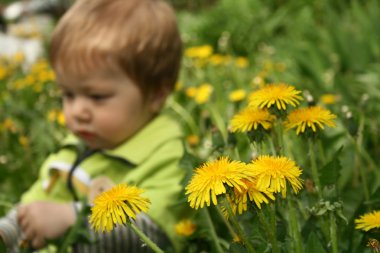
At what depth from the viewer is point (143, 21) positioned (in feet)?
5.74

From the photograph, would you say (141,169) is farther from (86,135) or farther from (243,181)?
(243,181)

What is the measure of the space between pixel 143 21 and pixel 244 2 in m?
3.03

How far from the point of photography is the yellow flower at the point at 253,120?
0.93 metres

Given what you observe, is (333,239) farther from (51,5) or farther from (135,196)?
(51,5)

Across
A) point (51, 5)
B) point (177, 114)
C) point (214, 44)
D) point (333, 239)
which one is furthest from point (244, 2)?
point (333, 239)

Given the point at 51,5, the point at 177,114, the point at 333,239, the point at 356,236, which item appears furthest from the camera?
the point at 51,5

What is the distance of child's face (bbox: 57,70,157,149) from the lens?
1.62 meters

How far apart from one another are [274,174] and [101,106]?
94cm

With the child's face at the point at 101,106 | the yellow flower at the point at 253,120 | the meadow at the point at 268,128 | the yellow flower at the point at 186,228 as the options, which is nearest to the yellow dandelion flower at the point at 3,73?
the meadow at the point at 268,128

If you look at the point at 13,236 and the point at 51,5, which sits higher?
the point at 51,5

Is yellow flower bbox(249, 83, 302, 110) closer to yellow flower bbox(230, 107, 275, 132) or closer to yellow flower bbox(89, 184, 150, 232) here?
yellow flower bbox(230, 107, 275, 132)

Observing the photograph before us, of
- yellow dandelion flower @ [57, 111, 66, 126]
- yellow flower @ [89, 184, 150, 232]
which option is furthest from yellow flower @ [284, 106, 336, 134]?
yellow dandelion flower @ [57, 111, 66, 126]

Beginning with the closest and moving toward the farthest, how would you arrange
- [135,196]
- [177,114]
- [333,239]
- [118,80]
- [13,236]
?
[135,196]
[333,239]
[13,236]
[118,80]
[177,114]

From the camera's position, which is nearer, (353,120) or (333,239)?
(333,239)
